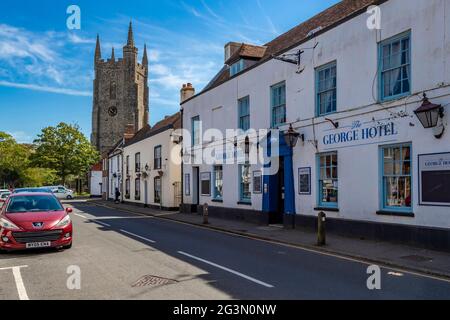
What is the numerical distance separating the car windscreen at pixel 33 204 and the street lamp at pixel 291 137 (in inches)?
322

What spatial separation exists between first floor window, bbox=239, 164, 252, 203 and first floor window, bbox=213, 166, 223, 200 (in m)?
2.13

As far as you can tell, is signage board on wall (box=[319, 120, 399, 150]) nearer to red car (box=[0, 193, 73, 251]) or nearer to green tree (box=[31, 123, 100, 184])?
red car (box=[0, 193, 73, 251])

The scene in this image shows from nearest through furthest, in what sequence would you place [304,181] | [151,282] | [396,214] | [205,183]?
1. [151,282]
2. [396,214]
3. [304,181]
4. [205,183]

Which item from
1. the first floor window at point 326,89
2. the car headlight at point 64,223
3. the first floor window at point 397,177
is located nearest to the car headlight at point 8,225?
the car headlight at point 64,223

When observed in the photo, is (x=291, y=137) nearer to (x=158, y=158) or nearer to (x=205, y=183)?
(x=205, y=183)

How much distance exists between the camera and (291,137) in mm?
15805

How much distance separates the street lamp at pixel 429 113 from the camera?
1054 centimetres

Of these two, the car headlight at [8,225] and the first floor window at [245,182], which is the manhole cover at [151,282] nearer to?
the car headlight at [8,225]

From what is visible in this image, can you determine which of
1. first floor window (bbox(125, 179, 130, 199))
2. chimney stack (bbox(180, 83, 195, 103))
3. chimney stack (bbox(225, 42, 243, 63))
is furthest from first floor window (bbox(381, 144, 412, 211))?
first floor window (bbox(125, 179, 130, 199))

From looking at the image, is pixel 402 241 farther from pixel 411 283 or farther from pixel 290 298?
pixel 290 298

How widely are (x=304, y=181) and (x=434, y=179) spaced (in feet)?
18.1

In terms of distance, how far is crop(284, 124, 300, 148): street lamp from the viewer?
15.8m

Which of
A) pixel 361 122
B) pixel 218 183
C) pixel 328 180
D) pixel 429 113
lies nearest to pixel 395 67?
pixel 361 122
